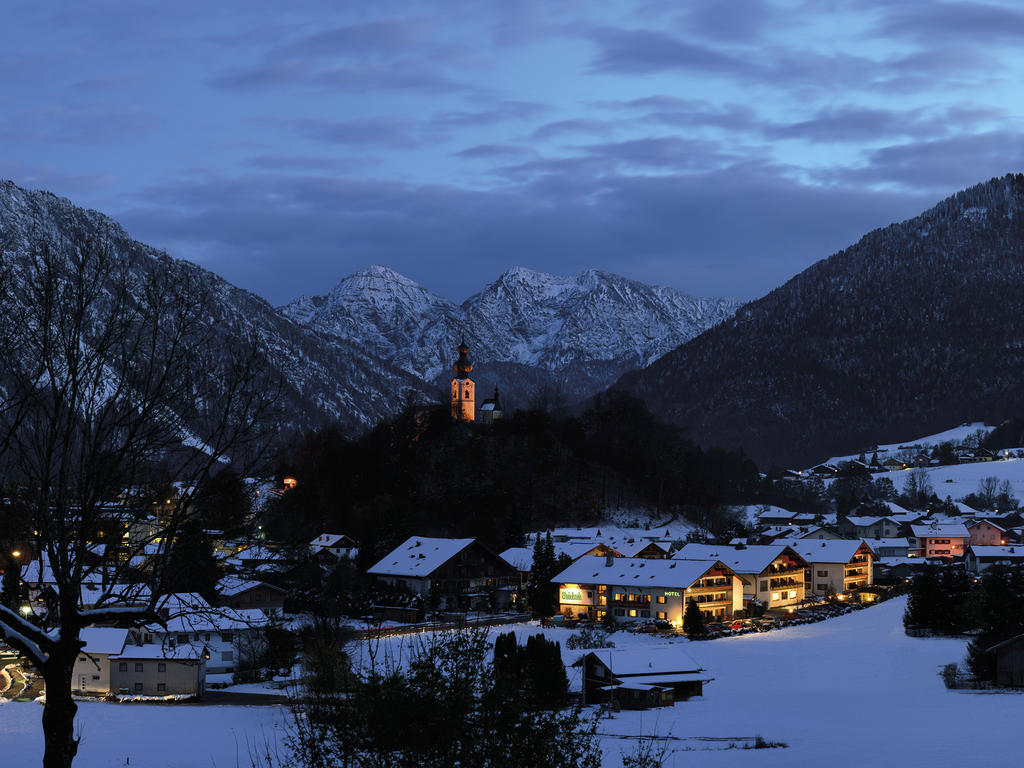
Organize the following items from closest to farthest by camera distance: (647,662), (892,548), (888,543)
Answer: (647,662), (892,548), (888,543)

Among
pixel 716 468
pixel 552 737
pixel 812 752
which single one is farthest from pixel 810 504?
pixel 552 737

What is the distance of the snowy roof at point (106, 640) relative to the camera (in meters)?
45.0

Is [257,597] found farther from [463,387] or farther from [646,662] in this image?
[463,387]

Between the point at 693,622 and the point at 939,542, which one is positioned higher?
the point at 939,542

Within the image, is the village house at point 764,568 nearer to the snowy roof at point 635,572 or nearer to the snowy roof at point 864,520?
the snowy roof at point 635,572

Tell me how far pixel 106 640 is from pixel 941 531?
266ft

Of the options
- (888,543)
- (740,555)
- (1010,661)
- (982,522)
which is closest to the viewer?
(1010,661)

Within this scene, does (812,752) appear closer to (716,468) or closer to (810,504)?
(716,468)

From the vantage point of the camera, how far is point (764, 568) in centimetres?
7094

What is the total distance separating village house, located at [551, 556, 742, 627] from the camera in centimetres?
6438

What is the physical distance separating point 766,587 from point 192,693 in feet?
134

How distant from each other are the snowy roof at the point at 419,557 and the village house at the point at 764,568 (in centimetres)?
1491

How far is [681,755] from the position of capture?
29391 mm

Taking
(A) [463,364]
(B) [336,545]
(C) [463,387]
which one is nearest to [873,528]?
(C) [463,387]
